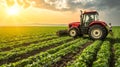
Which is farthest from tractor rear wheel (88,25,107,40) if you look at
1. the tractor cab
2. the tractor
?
the tractor cab

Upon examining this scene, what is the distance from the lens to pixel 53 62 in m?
11.5

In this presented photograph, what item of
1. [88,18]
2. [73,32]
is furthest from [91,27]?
[73,32]

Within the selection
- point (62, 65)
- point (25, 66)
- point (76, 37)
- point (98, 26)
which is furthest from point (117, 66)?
point (76, 37)

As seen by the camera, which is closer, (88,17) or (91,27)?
(91,27)

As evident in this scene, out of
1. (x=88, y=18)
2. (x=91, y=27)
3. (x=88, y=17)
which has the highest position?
(x=88, y=17)

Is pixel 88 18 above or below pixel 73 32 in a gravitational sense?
above

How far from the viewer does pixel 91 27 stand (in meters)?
21.5

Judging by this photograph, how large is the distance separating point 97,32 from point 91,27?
0.76 metres

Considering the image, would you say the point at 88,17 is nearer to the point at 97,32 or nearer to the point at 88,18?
the point at 88,18

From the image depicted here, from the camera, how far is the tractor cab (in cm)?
2209

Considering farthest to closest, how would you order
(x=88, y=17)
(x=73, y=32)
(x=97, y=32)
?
1. (x=73, y=32)
2. (x=88, y=17)
3. (x=97, y=32)

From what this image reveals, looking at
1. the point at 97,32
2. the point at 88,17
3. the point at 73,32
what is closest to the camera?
the point at 97,32

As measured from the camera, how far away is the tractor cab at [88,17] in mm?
22094

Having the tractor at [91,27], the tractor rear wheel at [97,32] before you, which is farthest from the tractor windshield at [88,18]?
the tractor rear wheel at [97,32]
